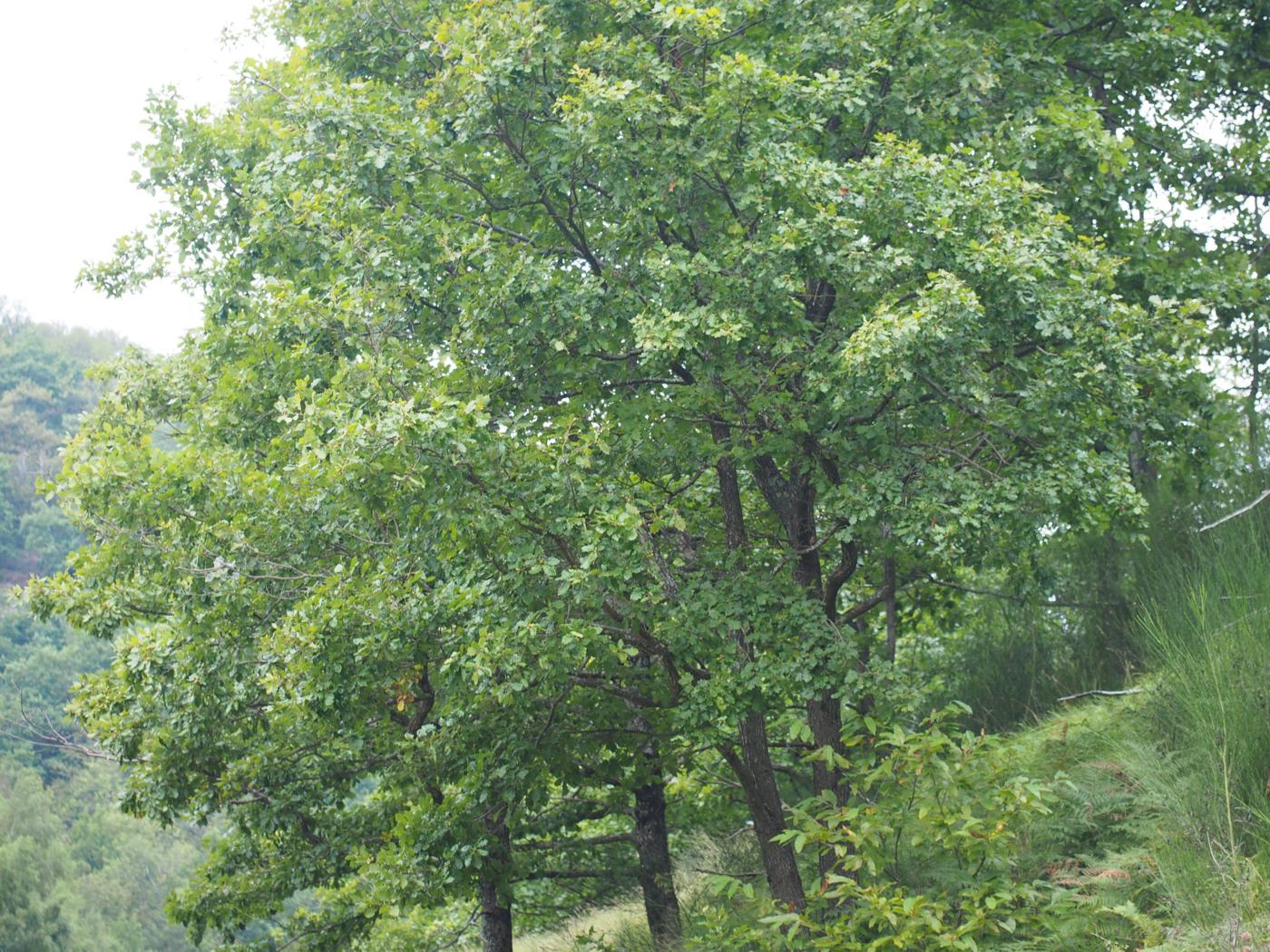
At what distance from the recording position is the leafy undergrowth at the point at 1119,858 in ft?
17.2

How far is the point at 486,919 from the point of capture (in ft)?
35.0

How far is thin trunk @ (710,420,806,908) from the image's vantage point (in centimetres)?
896

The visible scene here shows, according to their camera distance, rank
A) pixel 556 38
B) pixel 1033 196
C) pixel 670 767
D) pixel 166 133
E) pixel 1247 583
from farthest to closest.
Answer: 1. pixel 166 133
2. pixel 670 767
3. pixel 1033 196
4. pixel 556 38
5. pixel 1247 583

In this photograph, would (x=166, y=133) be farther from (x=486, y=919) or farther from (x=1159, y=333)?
(x=1159, y=333)

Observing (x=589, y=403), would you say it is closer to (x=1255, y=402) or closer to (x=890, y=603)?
(x=890, y=603)

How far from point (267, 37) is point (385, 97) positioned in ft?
11.4

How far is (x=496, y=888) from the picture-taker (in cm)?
947

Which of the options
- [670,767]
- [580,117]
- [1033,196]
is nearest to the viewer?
[580,117]

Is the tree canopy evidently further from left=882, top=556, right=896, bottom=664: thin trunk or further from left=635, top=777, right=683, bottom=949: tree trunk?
left=635, top=777, right=683, bottom=949: tree trunk

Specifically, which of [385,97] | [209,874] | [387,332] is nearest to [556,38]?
[385,97]

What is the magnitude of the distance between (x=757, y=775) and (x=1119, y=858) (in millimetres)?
3520

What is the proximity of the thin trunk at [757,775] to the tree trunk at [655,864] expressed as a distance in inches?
55.3

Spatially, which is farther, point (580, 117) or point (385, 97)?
point (385, 97)

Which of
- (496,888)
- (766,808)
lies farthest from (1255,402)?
(496,888)
